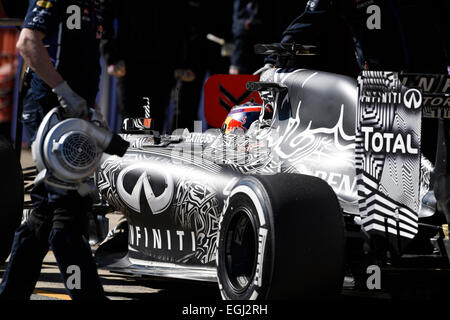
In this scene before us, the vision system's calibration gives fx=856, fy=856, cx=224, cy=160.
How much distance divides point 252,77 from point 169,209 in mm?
1407

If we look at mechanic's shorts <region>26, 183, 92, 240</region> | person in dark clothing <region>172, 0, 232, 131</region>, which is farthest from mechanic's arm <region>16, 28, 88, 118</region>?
person in dark clothing <region>172, 0, 232, 131</region>

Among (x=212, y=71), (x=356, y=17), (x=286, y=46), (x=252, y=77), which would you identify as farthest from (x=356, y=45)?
(x=212, y=71)

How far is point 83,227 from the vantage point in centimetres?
360

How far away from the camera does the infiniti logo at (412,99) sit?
135 inches

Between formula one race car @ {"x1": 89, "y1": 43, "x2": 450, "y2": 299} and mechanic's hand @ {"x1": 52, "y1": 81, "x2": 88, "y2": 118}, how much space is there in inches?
29.2

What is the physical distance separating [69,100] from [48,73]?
0.15m

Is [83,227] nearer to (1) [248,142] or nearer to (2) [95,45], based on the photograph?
(2) [95,45]

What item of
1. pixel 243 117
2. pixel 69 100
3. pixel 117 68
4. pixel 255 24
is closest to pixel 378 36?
pixel 243 117

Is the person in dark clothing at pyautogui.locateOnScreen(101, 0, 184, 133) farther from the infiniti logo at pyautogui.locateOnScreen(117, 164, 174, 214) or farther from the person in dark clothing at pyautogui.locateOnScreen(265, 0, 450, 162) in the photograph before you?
the person in dark clothing at pyautogui.locateOnScreen(265, 0, 450, 162)

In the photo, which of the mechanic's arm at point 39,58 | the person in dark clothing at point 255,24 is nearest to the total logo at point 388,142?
the mechanic's arm at point 39,58

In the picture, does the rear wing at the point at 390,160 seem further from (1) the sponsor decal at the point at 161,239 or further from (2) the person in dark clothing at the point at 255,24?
(2) the person in dark clothing at the point at 255,24

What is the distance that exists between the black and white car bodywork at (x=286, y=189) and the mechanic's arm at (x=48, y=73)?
75 cm

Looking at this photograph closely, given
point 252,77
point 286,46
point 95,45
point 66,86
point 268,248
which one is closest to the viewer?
point 268,248

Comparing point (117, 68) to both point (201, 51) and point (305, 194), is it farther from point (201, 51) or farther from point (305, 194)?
point (305, 194)
